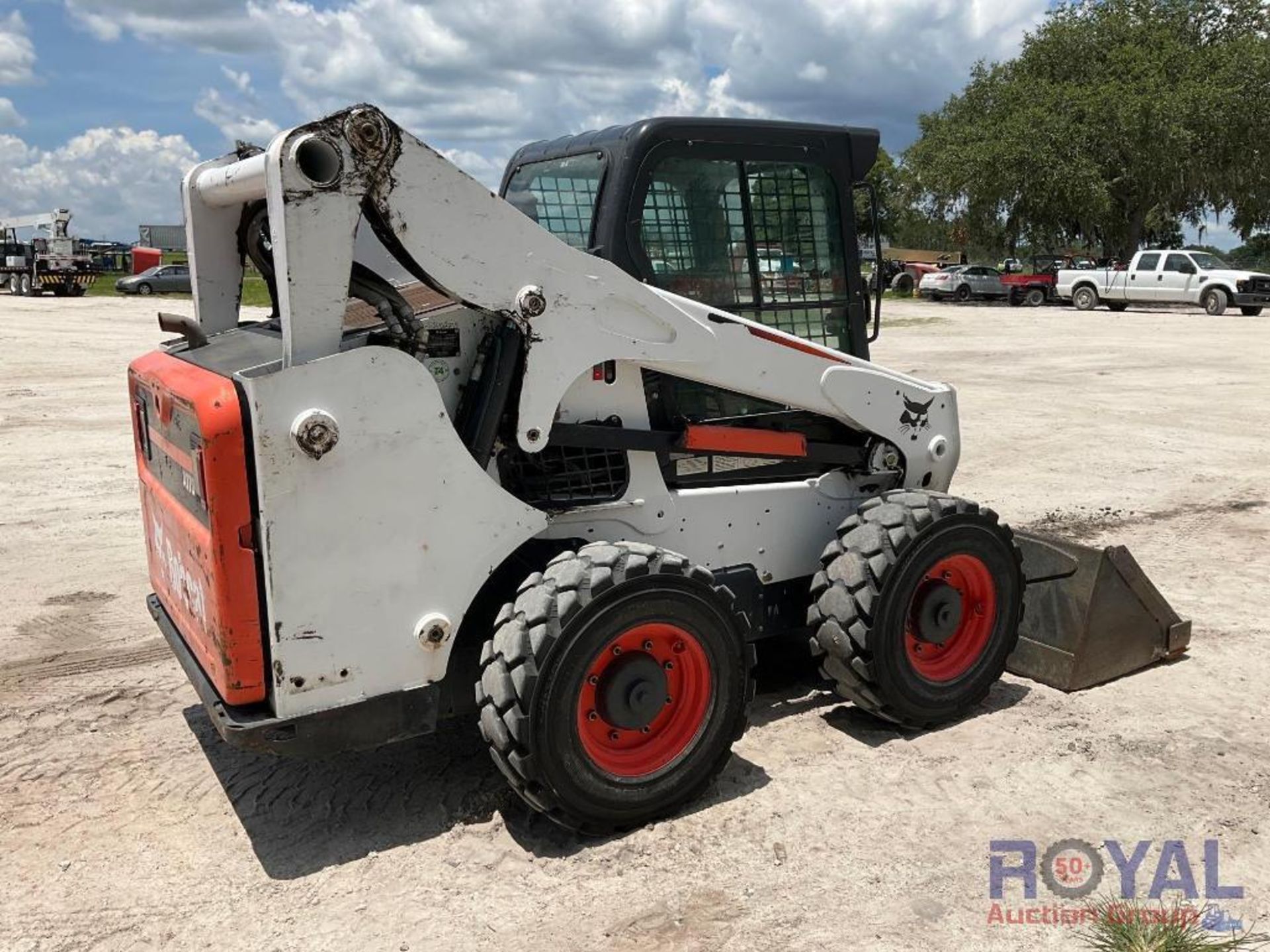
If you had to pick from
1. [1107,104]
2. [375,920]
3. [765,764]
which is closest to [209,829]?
[375,920]

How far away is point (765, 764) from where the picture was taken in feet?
14.8

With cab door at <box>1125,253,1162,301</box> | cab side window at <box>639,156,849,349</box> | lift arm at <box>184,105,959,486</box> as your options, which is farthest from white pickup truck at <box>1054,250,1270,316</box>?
cab side window at <box>639,156,849,349</box>

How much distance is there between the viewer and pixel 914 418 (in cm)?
512

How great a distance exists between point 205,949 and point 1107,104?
42.5 metres

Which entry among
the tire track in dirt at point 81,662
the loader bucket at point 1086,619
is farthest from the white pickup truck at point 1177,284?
the tire track in dirt at point 81,662

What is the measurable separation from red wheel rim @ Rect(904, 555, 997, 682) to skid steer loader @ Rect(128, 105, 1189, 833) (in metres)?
0.01

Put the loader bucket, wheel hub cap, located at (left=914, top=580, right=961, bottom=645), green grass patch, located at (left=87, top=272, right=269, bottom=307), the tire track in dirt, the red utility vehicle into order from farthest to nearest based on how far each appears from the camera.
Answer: the red utility vehicle
the tire track in dirt
the loader bucket
green grass patch, located at (left=87, top=272, right=269, bottom=307)
wheel hub cap, located at (left=914, top=580, right=961, bottom=645)

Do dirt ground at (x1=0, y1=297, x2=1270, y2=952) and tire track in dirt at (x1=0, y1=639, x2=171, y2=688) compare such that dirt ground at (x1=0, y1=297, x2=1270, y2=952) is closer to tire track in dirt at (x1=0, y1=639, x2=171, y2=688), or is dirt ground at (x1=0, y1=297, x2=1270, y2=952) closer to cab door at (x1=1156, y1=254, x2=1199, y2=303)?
tire track in dirt at (x1=0, y1=639, x2=171, y2=688)

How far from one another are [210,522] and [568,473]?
130 centimetres

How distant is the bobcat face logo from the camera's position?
508 centimetres

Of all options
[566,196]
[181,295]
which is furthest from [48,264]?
[566,196]

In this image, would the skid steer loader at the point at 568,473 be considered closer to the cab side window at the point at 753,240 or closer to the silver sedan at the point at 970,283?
the cab side window at the point at 753,240

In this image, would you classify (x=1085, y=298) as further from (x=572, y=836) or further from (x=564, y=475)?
(x=572, y=836)

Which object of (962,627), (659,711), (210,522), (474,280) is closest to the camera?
(210,522)
